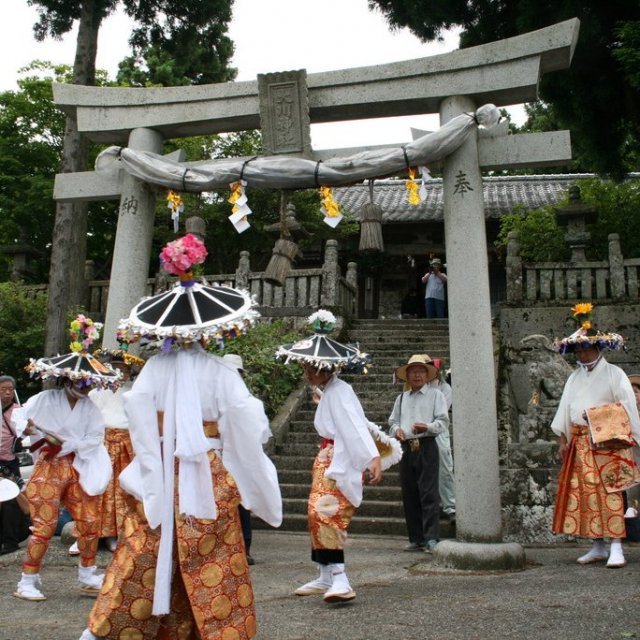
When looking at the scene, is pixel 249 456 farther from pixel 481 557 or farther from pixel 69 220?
pixel 69 220

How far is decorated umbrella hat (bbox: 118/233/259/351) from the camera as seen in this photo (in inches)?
170

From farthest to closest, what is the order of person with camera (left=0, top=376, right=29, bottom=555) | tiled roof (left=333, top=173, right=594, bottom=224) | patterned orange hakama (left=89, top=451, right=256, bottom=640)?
tiled roof (left=333, top=173, right=594, bottom=224) < person with camera (left=0, top=376, right=29, bottom=555) < patterned orange hakama (left=89, top=451, right=256, bottom=640)

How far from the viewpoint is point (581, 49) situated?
38.9 feet

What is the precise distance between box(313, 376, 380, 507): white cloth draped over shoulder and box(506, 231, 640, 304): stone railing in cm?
1004

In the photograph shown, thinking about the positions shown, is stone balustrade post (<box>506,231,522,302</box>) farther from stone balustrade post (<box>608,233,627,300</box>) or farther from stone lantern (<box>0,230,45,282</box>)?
stone lantern (<box>0,230,45,282</box>)

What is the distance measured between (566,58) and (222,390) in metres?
5.36

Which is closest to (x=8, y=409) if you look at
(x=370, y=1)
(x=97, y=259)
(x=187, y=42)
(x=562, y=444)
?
(x=562, y=444)

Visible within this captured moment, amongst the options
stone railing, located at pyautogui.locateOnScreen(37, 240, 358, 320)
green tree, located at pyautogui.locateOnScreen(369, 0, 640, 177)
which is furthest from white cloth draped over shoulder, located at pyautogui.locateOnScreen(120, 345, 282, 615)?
stone railing, located at pyautogui.locateOnScreen(37, 240, 358, 320)

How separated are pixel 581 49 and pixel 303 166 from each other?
19.8ft

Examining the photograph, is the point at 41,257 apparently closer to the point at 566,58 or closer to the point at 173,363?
the point at 566,58

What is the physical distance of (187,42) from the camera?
16625 mm

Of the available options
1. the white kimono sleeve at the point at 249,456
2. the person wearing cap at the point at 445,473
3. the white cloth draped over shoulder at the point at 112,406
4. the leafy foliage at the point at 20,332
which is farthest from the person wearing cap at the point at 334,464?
the leafy foliage at the point at 20,332

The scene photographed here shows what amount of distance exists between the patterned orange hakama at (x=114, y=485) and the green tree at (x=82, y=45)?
574 centimetres

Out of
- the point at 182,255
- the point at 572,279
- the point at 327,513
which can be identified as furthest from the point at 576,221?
the point at 182,255
